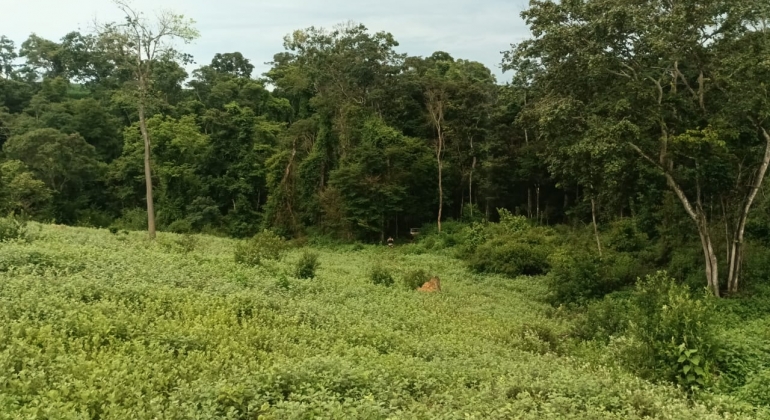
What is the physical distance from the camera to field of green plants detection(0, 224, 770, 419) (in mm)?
4969

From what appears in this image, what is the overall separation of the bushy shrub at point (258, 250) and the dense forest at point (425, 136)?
7.03 m

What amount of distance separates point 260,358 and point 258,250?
33.7 feet

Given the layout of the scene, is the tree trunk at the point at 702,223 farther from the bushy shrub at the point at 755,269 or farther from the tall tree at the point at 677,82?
the bushy shrub at the point at 755,269

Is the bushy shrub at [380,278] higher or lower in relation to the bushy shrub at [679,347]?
lower

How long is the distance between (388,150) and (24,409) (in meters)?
29.3

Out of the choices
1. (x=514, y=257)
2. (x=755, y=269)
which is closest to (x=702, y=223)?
(x=755, y=269)

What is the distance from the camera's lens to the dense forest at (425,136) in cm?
1402

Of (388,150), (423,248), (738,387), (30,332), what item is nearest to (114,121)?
(388,150)

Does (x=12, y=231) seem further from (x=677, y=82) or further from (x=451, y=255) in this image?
(x=451, y=255)

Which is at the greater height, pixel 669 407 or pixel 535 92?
pixel 535 92

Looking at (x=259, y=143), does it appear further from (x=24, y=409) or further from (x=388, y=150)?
(x=24, y=409)

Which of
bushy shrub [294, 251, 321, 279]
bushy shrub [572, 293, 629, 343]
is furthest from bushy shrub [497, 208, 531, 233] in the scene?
bushy shrub [572, 293, 629, 343]

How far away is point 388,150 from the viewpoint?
32969 millimetres

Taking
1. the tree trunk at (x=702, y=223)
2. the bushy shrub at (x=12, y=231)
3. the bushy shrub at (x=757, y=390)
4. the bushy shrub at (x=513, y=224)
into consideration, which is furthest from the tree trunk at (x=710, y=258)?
the bushy shrub at (x=12, y=231)
